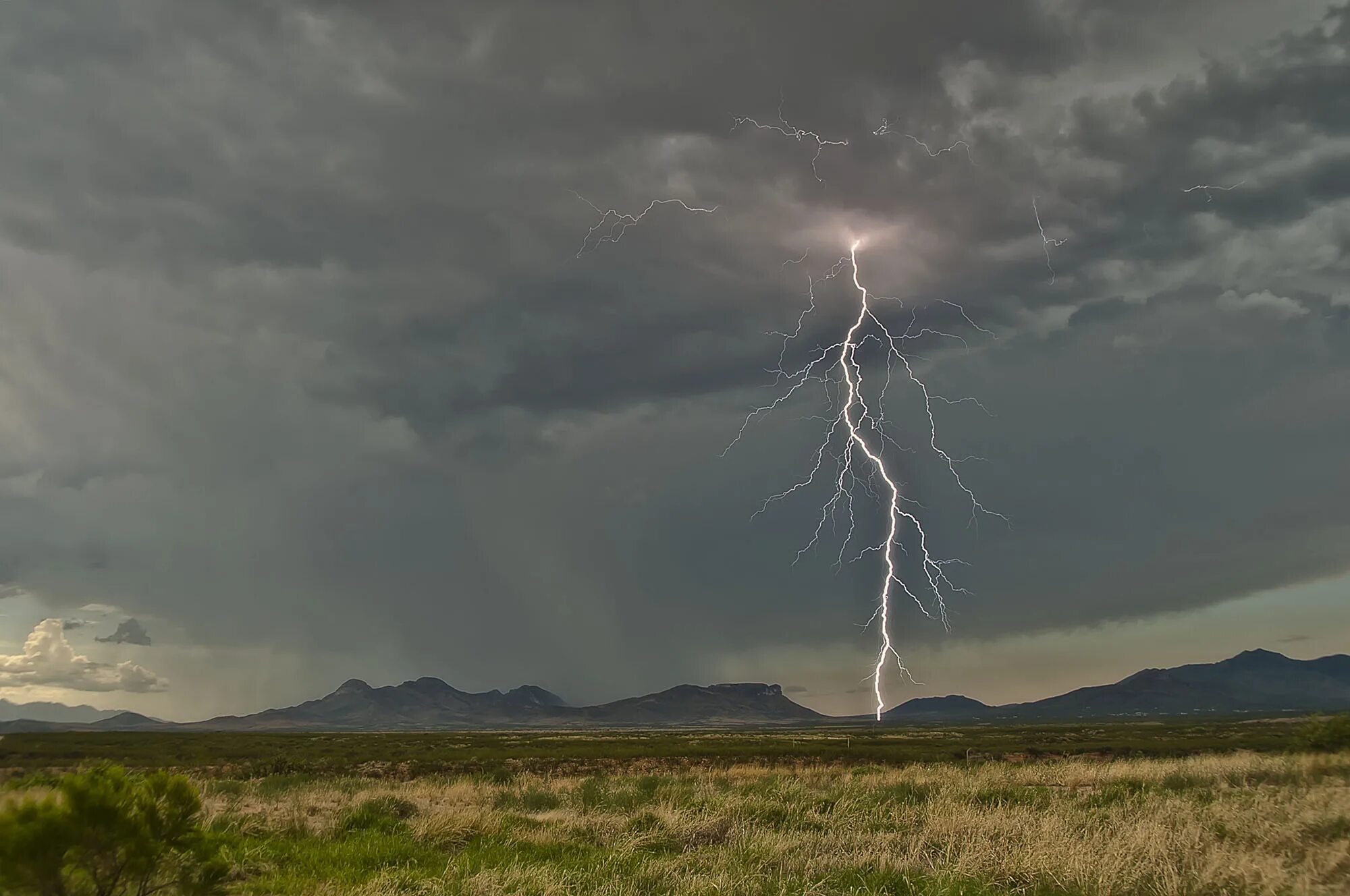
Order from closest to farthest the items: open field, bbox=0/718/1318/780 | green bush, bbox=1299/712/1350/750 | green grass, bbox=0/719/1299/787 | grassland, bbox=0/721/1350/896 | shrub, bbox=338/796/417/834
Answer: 1. grassland, bbox=0/721/1350/896
2. shrub, bbox=338/796/417/834
3. green bush, bbox=1299/712/1350/750
4. green grass, bbox=0/719/1299/787
5. open field, bbox=0/718/1318/780

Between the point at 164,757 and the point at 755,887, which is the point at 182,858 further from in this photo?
the point at 164,757

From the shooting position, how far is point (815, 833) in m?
13.8

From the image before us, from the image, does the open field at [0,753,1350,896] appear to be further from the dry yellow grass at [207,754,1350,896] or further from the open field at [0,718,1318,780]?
the open field at [0,718,1318,780]

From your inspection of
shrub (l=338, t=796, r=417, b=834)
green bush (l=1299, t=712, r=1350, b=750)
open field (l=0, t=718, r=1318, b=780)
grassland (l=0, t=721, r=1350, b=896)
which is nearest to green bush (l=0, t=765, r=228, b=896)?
grassland (l=0, t=721, r=1350, b=896)

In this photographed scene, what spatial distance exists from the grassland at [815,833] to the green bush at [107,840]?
56 centimetres

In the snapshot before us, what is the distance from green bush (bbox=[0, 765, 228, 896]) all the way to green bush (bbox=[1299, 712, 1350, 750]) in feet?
104

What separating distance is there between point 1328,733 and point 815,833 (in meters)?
23.1

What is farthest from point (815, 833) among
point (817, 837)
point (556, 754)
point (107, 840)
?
point (556, 754)

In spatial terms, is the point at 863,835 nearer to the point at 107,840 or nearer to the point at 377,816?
the point at 377,816

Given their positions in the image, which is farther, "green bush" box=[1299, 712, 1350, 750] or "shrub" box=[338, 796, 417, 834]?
"green bush" box=[1299, 712, 1350, 750]

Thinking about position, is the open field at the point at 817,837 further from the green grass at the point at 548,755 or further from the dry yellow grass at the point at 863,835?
the green grass at the point at 548,755

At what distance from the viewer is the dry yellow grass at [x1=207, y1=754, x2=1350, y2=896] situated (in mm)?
9523

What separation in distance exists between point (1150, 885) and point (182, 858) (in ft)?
35.9

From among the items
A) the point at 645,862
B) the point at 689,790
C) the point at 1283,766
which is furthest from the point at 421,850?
the point at 1283,766
